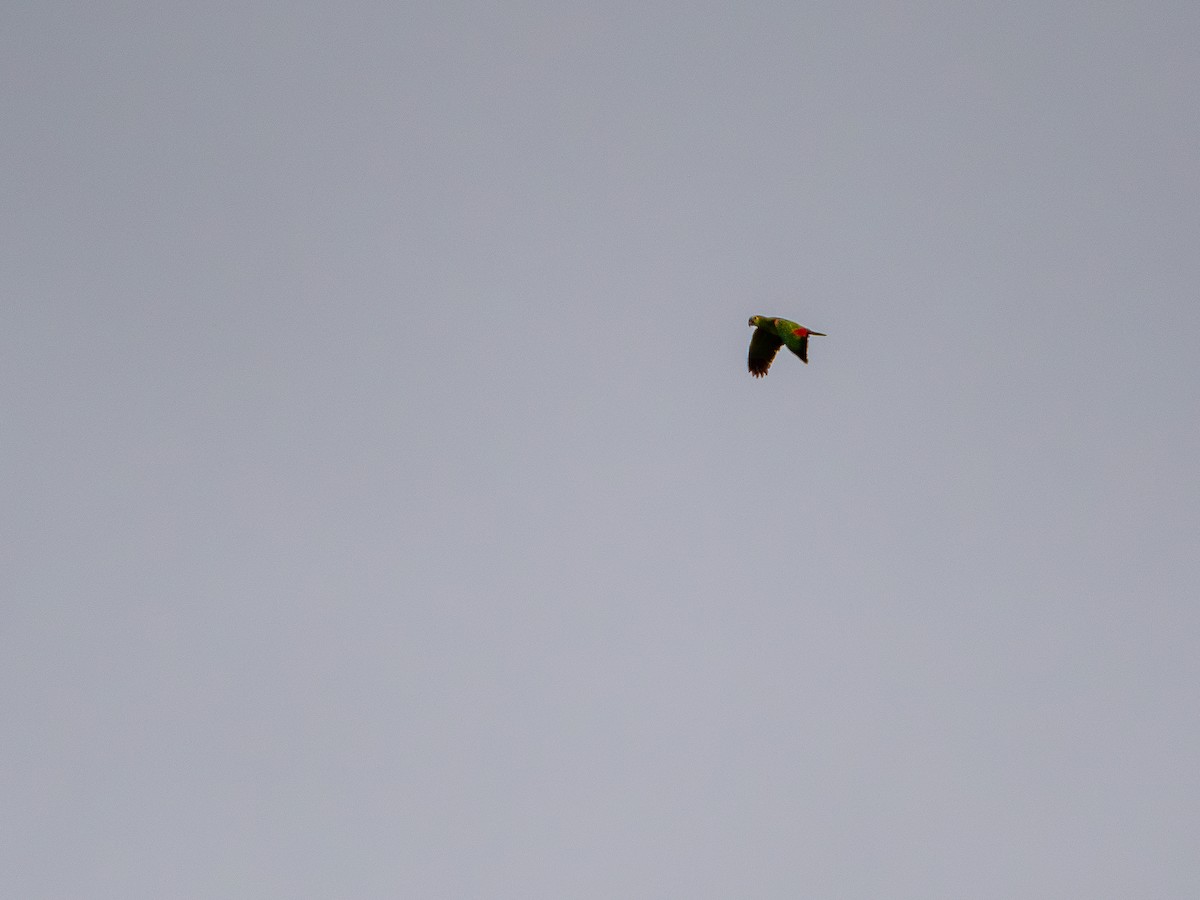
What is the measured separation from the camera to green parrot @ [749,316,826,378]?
581 inches

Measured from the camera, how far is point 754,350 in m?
16.0

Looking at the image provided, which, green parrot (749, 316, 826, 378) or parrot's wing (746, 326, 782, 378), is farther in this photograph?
parrot's wing (746, 326, 782, 378)

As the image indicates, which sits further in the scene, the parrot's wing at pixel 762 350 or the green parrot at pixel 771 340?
the parrot's wing at pixel 762 350

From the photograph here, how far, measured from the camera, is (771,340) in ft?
51.8

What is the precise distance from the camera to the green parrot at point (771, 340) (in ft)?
48.4
